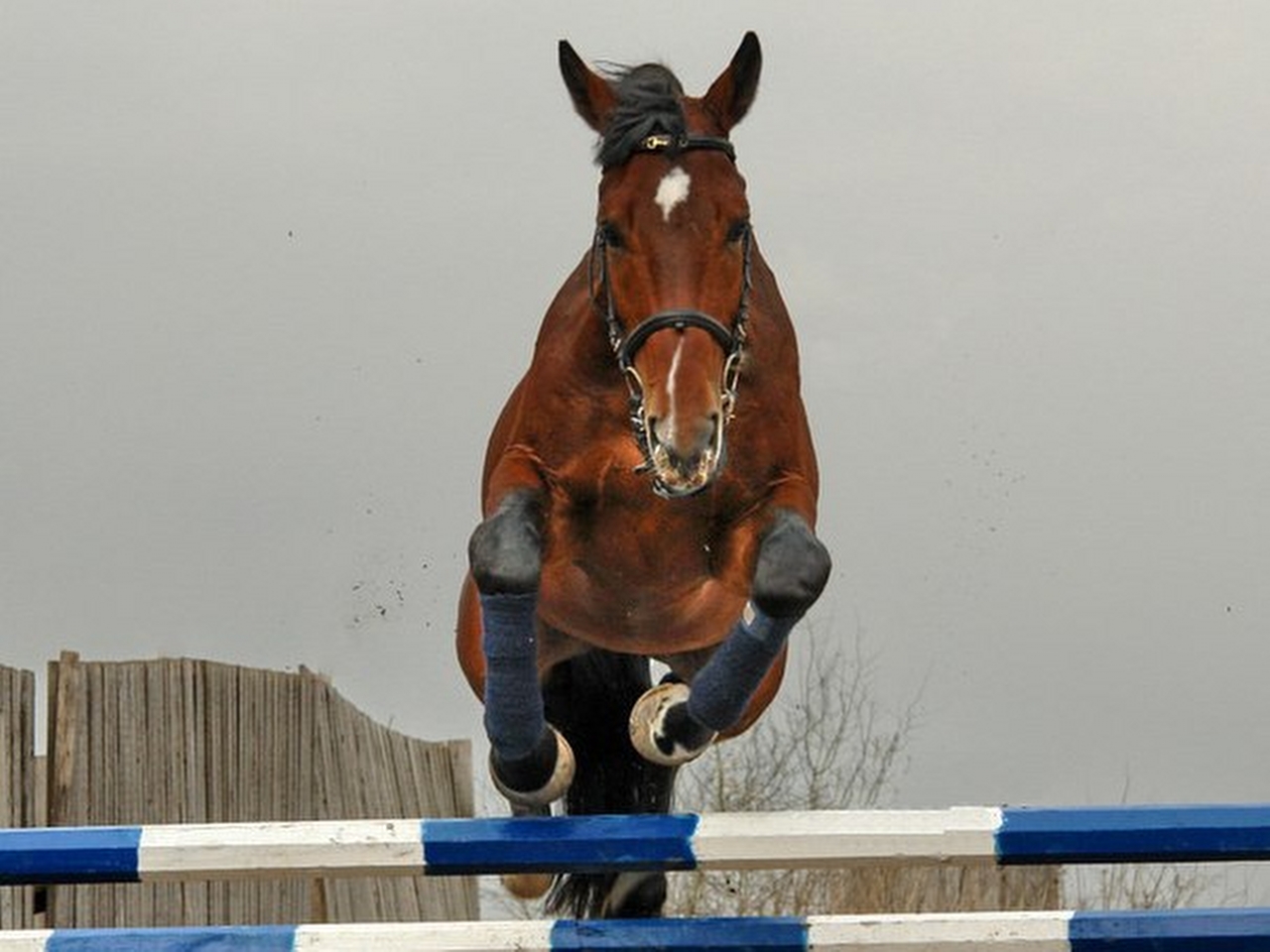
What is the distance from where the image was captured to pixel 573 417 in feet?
Answer: 14.3

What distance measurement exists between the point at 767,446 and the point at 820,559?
0.40 metres

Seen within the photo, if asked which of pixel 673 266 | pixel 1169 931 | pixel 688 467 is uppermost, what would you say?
pixel 673 266

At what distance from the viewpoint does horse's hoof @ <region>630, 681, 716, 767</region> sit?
4.23 metres

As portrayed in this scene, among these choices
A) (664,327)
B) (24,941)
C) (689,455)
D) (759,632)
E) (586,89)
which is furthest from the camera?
(586,89)

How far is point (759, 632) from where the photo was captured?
3.94 meters

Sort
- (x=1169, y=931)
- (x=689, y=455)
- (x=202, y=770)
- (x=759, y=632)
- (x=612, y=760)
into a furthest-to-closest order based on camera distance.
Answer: (x=202, y=770) < (x=612, y=760) < (x=759, y=632) < (x=689, y=455) < (x=1169, y=931)

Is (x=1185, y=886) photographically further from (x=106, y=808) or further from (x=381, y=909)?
(x=106, y=808)

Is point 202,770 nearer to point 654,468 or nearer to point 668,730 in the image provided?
point 668,730

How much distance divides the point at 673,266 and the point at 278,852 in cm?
116

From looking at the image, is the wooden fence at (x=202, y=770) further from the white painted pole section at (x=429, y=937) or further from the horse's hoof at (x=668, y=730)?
the white painted pole section at (x=429, y=937)

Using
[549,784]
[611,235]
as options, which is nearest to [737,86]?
[611,235]

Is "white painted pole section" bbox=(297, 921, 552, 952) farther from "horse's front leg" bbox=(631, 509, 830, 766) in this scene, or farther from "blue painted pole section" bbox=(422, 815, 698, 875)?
"horse's front leg" bbox=(631, 509, 830, 766)

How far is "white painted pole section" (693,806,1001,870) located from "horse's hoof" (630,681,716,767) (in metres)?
0.67

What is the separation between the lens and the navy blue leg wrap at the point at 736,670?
3.94 m
